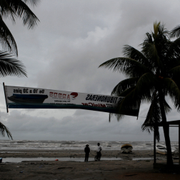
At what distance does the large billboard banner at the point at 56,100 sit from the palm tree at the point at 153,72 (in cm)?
76

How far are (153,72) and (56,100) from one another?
5.64 m

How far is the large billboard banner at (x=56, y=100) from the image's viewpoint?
9922 mm

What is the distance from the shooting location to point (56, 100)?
10461 millimetres

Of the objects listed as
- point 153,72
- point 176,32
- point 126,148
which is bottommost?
point 126,148

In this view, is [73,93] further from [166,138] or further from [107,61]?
[166,138]

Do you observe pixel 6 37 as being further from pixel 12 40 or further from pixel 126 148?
pixel 126 148

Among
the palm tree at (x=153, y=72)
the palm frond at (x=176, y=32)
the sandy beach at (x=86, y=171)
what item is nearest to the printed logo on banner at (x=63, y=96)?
the palm tree at (x=153, y=72)

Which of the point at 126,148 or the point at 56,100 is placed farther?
the point at 126,148

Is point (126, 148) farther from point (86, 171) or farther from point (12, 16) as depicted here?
point (12, 16)

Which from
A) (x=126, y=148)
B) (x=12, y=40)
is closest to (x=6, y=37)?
(x=12, y=40)

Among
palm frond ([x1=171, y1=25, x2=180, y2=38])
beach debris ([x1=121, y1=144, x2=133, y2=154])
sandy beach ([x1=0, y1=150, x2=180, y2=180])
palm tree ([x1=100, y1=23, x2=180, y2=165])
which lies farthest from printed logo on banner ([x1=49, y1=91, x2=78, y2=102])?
beach debris ([x1=121, y1=144, x2=133, y2=154])

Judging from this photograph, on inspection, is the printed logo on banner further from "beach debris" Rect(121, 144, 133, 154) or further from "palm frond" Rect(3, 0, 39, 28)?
"beach debris" Rect(121, 144, 133, 154)

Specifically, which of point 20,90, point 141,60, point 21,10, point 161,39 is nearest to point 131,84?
point 141,60

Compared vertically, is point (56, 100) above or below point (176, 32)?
below
